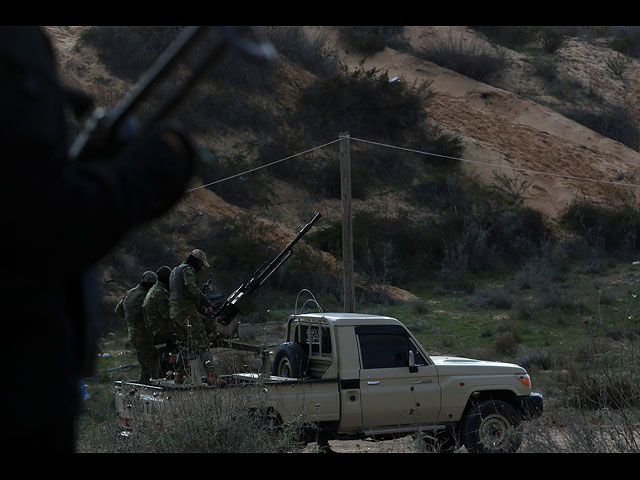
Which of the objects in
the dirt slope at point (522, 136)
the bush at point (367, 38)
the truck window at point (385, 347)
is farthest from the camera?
the bush at point (367, 38)

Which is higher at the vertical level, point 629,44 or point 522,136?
point 629,44

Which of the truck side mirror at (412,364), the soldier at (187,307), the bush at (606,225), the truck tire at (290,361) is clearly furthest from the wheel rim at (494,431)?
the bush at (606,225)

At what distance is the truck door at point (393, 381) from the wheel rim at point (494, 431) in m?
0.57

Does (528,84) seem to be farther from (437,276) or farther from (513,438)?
(513,438)

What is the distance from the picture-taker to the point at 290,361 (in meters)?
9.72

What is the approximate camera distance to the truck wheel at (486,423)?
9.12 meters

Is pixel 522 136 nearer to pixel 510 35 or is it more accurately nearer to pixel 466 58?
pixel 466 58

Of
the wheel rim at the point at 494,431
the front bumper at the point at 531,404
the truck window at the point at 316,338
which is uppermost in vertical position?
the truck window at the point at 316,338

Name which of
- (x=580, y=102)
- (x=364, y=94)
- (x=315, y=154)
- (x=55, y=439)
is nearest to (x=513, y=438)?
(x=55, y=439)

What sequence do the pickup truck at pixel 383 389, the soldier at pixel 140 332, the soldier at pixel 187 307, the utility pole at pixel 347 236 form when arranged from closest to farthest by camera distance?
1. the pickup truck at pixel 383 389
2. the soldier at pixel 187 307
3. the soldier at pixel 140 332
4. the utility pole at pixel 347 236

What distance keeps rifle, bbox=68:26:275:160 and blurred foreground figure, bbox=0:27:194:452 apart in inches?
2.5

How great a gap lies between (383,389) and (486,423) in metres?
1.28

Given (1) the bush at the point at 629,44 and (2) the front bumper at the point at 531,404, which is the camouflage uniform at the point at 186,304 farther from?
(1) the bush at the point at 629,44

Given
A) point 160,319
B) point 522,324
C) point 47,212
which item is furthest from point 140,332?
point 522,324
